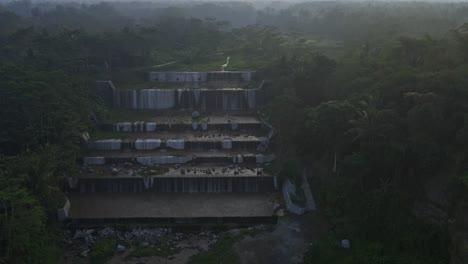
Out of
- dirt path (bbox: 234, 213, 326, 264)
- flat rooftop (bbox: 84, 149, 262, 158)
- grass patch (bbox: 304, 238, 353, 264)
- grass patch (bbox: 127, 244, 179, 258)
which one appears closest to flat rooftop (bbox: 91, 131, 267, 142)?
flat rooftop (bbox: 84, 149, 262, 158)

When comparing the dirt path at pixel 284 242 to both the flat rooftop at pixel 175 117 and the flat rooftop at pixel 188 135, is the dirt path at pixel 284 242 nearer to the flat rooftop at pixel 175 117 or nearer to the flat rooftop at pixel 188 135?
the flat rooftop at pixel 188 135

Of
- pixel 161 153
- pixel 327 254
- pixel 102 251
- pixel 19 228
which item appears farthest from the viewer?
pixel 161 153

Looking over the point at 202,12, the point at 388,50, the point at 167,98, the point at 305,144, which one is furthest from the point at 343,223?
the point at 202,12

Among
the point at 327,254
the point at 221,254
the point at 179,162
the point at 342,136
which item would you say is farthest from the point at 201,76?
the point at 327,254

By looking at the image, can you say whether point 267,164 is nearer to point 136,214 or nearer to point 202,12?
point 136,214

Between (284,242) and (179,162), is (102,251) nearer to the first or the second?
(284,242)

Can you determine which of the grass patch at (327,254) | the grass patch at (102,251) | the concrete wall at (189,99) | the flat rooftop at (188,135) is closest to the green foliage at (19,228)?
the grass patch at (102,251)
